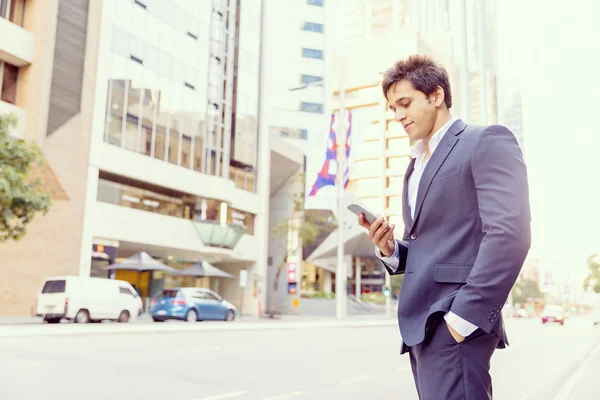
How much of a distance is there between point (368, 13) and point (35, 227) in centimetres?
12388

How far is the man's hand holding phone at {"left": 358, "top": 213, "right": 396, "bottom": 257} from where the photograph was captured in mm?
2564

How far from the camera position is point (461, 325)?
209 cm

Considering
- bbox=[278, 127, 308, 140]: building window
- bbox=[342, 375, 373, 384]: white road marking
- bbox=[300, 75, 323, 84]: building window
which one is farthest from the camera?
bbox=[300, 75, 323, 84]: building window

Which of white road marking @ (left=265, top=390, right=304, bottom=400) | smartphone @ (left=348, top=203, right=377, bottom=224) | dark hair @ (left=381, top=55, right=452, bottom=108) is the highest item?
dark hair @ (left=381, top=55, right=452, bottom=108)

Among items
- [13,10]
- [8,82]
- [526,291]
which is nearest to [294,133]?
[13,10]

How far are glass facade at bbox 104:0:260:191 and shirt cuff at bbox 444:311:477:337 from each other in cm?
3189

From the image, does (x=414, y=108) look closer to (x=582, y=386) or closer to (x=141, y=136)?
(x=582, y=386)

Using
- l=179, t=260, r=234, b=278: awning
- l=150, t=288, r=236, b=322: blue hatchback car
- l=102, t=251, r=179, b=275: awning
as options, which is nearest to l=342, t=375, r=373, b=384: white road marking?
l=150, t=288, r=236, b=322: blue hatchback car

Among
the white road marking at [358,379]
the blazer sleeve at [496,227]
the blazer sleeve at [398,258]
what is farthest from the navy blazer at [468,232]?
the white road marking at [358,379]

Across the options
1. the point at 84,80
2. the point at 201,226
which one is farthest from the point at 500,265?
the point at 201,226

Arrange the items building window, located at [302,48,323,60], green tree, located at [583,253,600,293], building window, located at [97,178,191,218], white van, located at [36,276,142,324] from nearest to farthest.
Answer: white van, located at [36,276,142,324] → building window, located at [97,178,191,218] → green tree, located at [583,253,600,293] → building window, located at [302,48,323,60]

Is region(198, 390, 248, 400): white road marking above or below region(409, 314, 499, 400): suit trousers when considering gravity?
below

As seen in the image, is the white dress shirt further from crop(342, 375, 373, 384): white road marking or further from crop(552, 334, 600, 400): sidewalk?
crop(342, 375, 373, 384): white road marking

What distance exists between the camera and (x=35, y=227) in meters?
28.0
